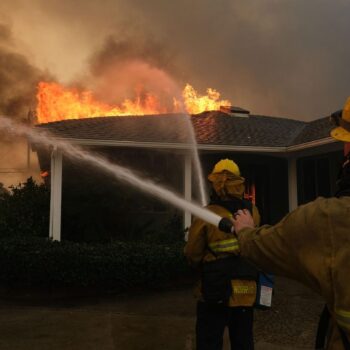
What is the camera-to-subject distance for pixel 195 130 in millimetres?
10945

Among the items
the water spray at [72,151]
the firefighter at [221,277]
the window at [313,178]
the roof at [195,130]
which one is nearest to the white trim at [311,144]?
the roof at [195,130]

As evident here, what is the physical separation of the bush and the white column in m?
0.82

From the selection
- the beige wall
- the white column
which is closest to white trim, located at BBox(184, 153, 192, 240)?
the white column

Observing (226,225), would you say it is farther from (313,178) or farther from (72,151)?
(313,178)

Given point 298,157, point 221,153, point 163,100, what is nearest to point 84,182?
point 221,153

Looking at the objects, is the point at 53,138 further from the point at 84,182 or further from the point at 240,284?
the point at 240,284

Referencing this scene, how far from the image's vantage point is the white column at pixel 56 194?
8773 millimetres

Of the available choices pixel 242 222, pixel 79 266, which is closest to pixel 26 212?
pixel 79 266

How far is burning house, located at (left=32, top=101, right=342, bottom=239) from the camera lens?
29.5 ft

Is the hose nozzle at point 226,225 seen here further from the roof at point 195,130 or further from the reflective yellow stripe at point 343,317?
the roof at point 195,130

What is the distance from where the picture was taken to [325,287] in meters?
1.45

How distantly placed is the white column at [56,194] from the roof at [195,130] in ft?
1.65

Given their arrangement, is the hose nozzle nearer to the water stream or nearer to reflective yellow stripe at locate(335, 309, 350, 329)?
reflective yellow stripe at locate(335, 309, 350, 329)

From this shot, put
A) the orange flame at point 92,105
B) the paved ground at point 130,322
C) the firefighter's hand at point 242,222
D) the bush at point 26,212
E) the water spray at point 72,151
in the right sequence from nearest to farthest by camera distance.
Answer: the firefighter's hand at point 242,222
the paved ground at point 130,322
the water spray at point 72,151
the bush at point 26,212
the orange flame at point 92,105
